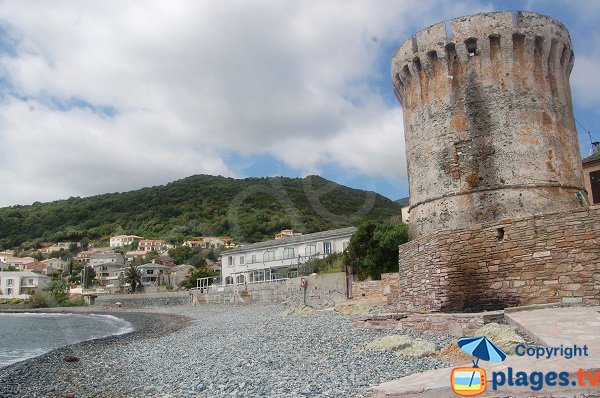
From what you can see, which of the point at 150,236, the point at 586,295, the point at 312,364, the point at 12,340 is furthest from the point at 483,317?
the point at 150,236

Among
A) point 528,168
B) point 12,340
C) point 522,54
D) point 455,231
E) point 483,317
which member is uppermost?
point 522,54

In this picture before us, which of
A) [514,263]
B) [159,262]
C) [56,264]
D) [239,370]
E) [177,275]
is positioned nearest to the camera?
[239,370]

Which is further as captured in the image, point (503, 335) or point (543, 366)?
point (503, 335)

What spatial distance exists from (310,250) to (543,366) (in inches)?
1923

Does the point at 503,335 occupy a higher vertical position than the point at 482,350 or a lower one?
lower

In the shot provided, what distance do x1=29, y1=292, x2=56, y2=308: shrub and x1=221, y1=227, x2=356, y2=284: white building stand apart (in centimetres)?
3945

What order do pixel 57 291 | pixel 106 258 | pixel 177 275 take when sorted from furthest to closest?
pixel 106 258, pixel 57 291, pixel 177 275

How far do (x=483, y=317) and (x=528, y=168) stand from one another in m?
5.54

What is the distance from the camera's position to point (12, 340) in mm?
30797

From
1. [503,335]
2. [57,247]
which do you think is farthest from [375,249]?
[57,247]

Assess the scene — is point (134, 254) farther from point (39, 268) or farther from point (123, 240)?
point (39, 268)

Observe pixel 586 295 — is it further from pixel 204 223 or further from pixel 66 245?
pixel 66 245

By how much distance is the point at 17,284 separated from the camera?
10306 centimetres

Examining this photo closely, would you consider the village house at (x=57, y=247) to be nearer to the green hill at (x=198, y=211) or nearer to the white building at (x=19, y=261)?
the green hill at (x=198, y=211)
